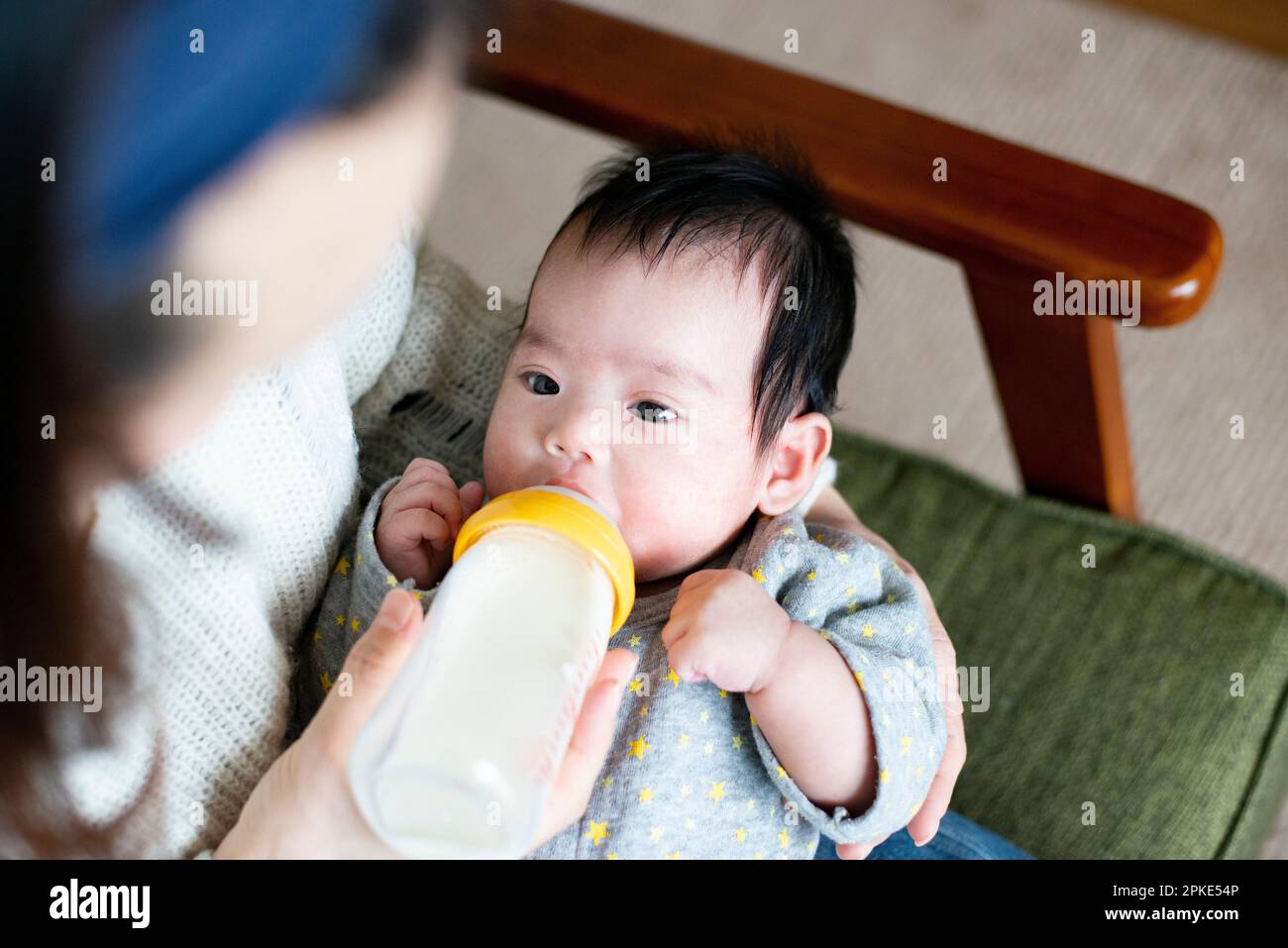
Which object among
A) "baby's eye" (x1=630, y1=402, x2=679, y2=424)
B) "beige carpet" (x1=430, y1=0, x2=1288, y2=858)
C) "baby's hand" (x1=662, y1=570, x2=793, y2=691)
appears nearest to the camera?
"baby's hand" (x1=662, y1=570, x2=793, y2=691)

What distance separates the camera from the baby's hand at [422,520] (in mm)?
716

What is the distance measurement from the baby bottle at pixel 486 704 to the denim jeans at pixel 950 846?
37 cm

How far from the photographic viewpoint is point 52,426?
1.28ft

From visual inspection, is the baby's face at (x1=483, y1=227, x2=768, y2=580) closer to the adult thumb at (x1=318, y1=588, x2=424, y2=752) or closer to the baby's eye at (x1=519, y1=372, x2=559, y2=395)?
the baby's eye at (x1=519, y1=372, x2=559, y2=395)

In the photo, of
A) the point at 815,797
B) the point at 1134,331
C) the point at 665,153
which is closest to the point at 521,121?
the point at 1134,331

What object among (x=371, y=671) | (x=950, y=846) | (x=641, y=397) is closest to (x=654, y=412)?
(x=641, y=397)

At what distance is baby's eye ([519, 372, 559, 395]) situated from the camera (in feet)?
2.56

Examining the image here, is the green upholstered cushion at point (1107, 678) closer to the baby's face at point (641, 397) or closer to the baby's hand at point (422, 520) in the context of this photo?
the baby's face at point (641, 397)

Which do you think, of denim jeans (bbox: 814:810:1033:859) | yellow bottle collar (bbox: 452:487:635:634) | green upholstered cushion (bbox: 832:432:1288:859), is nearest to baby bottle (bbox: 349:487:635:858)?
yellow bottle collar (bbox: 452:487:635:634)

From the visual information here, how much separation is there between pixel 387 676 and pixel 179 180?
0.27 m

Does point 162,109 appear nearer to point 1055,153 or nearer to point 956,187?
point 956,187

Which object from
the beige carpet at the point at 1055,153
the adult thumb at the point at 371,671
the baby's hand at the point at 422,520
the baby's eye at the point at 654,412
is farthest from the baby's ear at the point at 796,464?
the beige carpet at the point at 1055,153

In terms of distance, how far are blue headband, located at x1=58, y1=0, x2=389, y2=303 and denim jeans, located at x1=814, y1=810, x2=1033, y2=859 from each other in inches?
25.9

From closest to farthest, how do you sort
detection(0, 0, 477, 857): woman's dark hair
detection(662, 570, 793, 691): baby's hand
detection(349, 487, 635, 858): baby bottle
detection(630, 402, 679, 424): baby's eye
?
detection(0, 0, 477, 857): woman's dark hair → detection(349, 487, 635, 858): baby bottle → detection(662, 570, 793, 691): baby's hand → detection(630, 402, 679, 424): baby's eye
